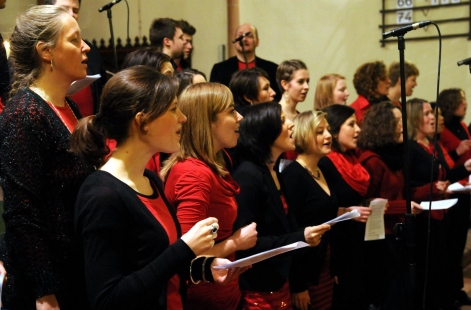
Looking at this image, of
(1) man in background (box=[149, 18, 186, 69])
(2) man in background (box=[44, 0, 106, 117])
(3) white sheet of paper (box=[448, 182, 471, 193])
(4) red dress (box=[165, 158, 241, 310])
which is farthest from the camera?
(1) man in background (box=[149, 18, 186, 69])

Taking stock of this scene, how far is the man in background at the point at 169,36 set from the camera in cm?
473

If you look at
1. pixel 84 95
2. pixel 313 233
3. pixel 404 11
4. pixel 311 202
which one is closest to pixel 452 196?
pixel 311 202

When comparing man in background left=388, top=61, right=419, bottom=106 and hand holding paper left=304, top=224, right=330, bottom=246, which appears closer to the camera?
hand holding paper left=304, top=224, right=330, bottom=246

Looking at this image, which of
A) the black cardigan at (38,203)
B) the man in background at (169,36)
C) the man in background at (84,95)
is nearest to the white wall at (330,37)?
the man in background at (169,36)

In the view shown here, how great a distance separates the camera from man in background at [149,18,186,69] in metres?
4.73

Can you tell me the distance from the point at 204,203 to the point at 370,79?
3474 millimetres

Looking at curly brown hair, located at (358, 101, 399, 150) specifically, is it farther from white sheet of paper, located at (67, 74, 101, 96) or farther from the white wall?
the white wall

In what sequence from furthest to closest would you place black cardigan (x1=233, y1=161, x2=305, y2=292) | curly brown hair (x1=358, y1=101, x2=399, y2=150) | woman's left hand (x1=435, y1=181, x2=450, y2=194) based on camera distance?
woman's left hand (x1=435, y1=181, x2=450, y2=194) → curly brown hair (x1=358, y1=101, x2=399, y2=150) → black cardigan (x1=233, y1=161, x2=305, y2=292)

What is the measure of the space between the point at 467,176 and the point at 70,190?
3.70 m

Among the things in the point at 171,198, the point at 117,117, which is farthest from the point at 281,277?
the point at 117,117

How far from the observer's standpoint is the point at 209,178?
2480 millimetres

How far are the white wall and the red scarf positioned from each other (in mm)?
3405

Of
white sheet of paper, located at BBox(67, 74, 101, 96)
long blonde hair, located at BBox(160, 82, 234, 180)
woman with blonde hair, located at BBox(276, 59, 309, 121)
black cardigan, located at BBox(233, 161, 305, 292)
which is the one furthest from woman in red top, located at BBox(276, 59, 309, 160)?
white sheet of paper, located at BBox(67, 74, 101, 96)

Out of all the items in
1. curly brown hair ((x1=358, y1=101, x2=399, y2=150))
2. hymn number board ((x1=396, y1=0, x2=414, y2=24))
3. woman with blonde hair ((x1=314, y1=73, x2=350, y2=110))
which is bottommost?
curly brown hair ((x1=358, y1=101, x2=399, y2=150))
